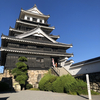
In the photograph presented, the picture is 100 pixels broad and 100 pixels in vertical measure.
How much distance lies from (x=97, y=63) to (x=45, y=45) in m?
14.1

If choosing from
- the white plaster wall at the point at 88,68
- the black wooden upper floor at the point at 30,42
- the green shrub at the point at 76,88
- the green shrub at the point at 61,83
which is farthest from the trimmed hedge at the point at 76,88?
the black wooden upper floor at the point at 30,42

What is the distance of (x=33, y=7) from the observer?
109ft

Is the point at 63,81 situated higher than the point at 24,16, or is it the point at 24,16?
the point at 24,16

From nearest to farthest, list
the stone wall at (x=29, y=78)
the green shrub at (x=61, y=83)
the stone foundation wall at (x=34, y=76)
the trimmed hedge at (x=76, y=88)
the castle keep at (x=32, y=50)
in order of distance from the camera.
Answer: the trimmed hedge at (x=76, y=88), the green shrub at (x=61, y=83), the stone wall at (x=29, y=78), the stone foundation wall at (x=34, y=76), the castle keep at (x=32, y=50)

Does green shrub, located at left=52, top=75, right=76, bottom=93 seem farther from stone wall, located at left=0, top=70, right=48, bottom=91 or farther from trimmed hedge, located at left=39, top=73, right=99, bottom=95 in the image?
stone wall, located at left=0, top=70, right=48, bottom=91

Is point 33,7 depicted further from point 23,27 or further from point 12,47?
point 12,47

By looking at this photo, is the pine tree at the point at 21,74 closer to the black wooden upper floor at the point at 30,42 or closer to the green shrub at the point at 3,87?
the green shrub at the point at 3,87

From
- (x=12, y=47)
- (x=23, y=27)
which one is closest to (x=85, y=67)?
(x=12, y=47)

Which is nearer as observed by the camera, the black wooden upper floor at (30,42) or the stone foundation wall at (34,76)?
the stone foundation wall at (34,76)

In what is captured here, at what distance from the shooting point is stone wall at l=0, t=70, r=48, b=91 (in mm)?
15125

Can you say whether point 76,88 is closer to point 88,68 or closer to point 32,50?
point 88,68

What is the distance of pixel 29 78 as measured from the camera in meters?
19.2

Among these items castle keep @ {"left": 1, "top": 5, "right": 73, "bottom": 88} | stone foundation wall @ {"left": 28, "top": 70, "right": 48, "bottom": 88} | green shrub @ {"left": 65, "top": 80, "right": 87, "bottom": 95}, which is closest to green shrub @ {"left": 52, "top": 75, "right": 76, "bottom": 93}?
Answer: green shrub @ {"left": 65, "top": 80, "right": 87, "bottom": 95}

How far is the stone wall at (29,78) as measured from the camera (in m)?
15.1
